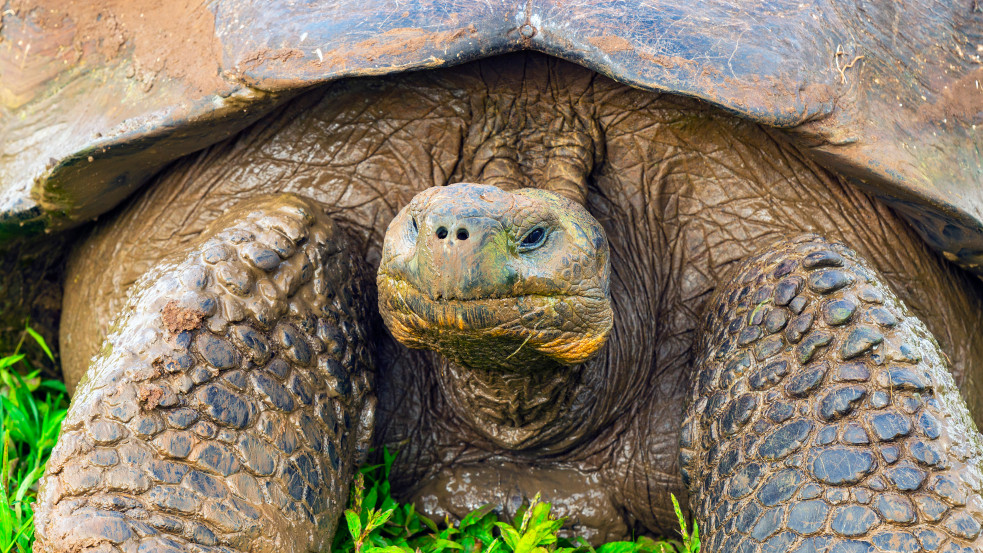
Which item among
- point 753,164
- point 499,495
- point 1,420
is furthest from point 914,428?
point 1,420

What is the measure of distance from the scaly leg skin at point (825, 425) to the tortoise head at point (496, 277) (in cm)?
40

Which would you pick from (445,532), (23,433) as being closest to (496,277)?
(445,532)

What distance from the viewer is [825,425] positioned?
2057 mm

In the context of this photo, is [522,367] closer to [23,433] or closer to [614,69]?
[614,69]

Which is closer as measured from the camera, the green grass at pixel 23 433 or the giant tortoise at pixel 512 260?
the giant tortoise at pixel 512 260

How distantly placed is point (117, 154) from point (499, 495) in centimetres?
146

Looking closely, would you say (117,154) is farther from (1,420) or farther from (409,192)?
(1,420)

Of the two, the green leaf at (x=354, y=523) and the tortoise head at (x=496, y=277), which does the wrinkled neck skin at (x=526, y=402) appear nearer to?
the tortoise head at (x=496, y=277)

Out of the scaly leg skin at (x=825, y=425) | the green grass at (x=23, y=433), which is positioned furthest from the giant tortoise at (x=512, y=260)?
the green grass at (x=23, y=433)

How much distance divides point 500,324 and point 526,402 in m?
0.53

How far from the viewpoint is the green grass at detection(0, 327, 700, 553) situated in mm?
2314

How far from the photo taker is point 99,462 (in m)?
2.04

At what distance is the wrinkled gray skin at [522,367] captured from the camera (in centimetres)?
203

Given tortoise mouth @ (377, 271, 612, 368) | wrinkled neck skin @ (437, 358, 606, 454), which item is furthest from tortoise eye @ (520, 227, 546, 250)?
wrinkled neck skin @ (437, 358, 606, 454)
